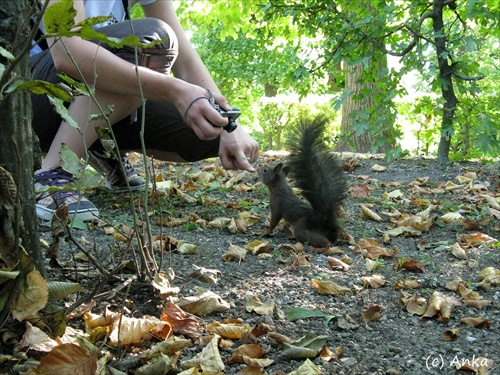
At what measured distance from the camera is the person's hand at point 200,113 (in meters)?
2.25

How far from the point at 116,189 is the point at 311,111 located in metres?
7.89

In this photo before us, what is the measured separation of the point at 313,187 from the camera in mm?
2959

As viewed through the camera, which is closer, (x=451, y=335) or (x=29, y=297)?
(x=29, y=297)

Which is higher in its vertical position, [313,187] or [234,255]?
[313,187]

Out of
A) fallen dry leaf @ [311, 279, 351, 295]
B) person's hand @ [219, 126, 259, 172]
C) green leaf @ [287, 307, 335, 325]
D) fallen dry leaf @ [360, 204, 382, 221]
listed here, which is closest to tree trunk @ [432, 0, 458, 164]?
fallen dry leaf @ [360, 204, 382, 221]

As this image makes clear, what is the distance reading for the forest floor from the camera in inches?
57.1

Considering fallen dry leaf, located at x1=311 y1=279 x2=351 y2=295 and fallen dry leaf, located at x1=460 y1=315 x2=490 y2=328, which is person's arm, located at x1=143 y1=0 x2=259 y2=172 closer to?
fallen dry leaf, located at x1=311 y1=279 x2=351 y2=295

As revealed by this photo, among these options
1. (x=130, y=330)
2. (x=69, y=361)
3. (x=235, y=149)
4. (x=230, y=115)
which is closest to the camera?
(x=69, y=361)

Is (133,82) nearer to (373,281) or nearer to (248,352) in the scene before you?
(373,281)

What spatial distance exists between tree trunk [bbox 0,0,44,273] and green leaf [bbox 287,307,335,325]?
0.77m

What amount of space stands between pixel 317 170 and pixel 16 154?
196 cm

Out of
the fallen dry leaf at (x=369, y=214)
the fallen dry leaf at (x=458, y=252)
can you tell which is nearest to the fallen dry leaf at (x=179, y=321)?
the fallen dry leaf at (x=458, y=252)

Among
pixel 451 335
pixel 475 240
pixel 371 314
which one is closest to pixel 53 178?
pixel 371 314

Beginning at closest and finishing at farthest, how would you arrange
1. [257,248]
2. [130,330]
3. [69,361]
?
[69,361]
[130,330]
[257,248]
